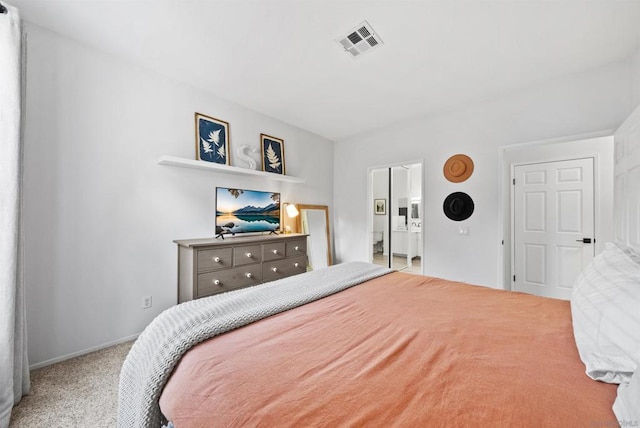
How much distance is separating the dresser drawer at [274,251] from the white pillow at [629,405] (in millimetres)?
2727

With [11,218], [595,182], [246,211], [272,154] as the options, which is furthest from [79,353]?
[595,182]

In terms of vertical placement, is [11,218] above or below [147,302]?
above

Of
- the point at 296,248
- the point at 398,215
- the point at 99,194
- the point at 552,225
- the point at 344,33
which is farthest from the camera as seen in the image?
the point at 398,215

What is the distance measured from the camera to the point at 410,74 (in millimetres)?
2670

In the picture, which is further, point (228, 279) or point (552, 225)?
point (552, 225)

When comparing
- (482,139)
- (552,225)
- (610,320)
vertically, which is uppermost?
(482,139)

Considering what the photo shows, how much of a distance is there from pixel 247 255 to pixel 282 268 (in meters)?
0.56

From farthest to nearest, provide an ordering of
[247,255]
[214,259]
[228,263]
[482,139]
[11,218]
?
1. [482,139]
2. [247,255]
3. [228,263]
4. [214,259]
5. [11,218]

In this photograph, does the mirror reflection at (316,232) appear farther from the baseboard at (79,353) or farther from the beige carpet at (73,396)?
the beige carpet at (73,396)

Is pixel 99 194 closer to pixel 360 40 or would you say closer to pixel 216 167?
pixel 216 167

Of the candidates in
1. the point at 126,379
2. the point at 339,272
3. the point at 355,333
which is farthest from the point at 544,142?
the point at 126,379

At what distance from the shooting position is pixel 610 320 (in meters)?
0.82

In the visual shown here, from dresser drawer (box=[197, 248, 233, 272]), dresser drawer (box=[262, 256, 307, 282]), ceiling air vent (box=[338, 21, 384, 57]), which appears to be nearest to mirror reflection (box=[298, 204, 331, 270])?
dresser drawer (box=[262, 256, 307, 282])

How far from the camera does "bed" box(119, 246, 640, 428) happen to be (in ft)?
2.15
